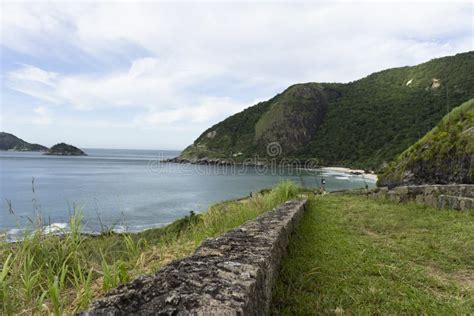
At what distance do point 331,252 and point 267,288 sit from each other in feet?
6.59

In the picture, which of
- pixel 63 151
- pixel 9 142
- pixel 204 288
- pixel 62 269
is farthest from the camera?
pixel 9 142

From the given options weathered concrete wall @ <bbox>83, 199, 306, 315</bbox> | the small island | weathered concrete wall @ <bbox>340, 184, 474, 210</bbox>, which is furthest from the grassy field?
the small island

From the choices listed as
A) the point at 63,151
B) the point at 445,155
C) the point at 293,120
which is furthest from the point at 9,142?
the point at 445,155

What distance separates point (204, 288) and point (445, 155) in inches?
532

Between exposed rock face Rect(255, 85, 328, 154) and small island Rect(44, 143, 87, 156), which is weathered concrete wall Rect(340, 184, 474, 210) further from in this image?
small island Rect(44, 143, 87, 156)

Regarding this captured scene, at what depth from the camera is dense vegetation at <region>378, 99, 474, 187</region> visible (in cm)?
1109

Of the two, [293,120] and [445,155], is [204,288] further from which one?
[293,120]

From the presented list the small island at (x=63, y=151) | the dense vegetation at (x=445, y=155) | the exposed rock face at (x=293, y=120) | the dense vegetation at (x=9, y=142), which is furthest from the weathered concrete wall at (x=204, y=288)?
the dense vegetation at (x=9, y=142)

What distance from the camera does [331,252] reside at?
156 inches

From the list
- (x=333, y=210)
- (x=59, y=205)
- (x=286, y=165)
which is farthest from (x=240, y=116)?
(x=333, y=210)

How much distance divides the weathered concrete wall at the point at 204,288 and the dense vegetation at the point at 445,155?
440 inches

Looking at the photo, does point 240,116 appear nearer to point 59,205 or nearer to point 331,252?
point 59,205

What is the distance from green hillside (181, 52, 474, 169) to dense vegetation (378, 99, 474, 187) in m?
49.0

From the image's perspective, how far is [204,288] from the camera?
1.62 metres
